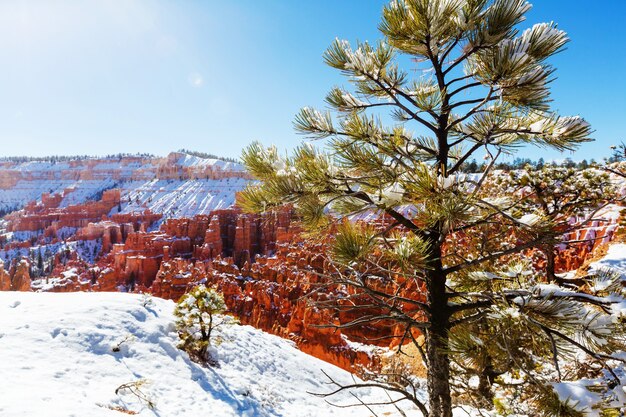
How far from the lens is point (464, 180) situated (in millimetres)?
1920

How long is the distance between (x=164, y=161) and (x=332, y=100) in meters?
151

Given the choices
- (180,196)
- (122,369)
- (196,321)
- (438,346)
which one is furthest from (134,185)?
(438,346)

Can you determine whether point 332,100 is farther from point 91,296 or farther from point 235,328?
point 235,328

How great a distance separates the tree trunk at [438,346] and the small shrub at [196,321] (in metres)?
6.56

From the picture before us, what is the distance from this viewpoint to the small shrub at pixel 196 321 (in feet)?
24.8

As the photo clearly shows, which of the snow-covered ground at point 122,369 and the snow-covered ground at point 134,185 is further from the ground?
the snow-covered ground at point 134,185

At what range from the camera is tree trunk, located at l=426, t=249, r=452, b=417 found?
2217mm

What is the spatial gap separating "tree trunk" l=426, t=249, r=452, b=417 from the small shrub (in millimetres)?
6562

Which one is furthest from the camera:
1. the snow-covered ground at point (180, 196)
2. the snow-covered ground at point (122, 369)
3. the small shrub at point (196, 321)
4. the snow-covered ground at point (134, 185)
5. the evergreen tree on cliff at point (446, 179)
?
the snow-covered ground at point (134, 185)

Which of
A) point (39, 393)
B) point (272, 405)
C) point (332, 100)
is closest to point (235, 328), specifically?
point (272, 405)

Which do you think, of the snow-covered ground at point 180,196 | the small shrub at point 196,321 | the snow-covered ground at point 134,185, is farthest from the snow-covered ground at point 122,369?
the snow-covered ground at point 180,196

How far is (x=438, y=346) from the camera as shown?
2.22 m

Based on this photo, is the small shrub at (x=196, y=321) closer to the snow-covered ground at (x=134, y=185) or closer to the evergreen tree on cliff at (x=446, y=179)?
the evergreen tree on cliff at (x=446, y=179)

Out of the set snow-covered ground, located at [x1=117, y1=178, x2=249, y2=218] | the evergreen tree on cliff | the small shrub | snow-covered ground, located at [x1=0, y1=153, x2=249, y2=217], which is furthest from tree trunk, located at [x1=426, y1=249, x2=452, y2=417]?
snow-covered ground, located at [x1=117, y1=178, x2=249, y2=218]
